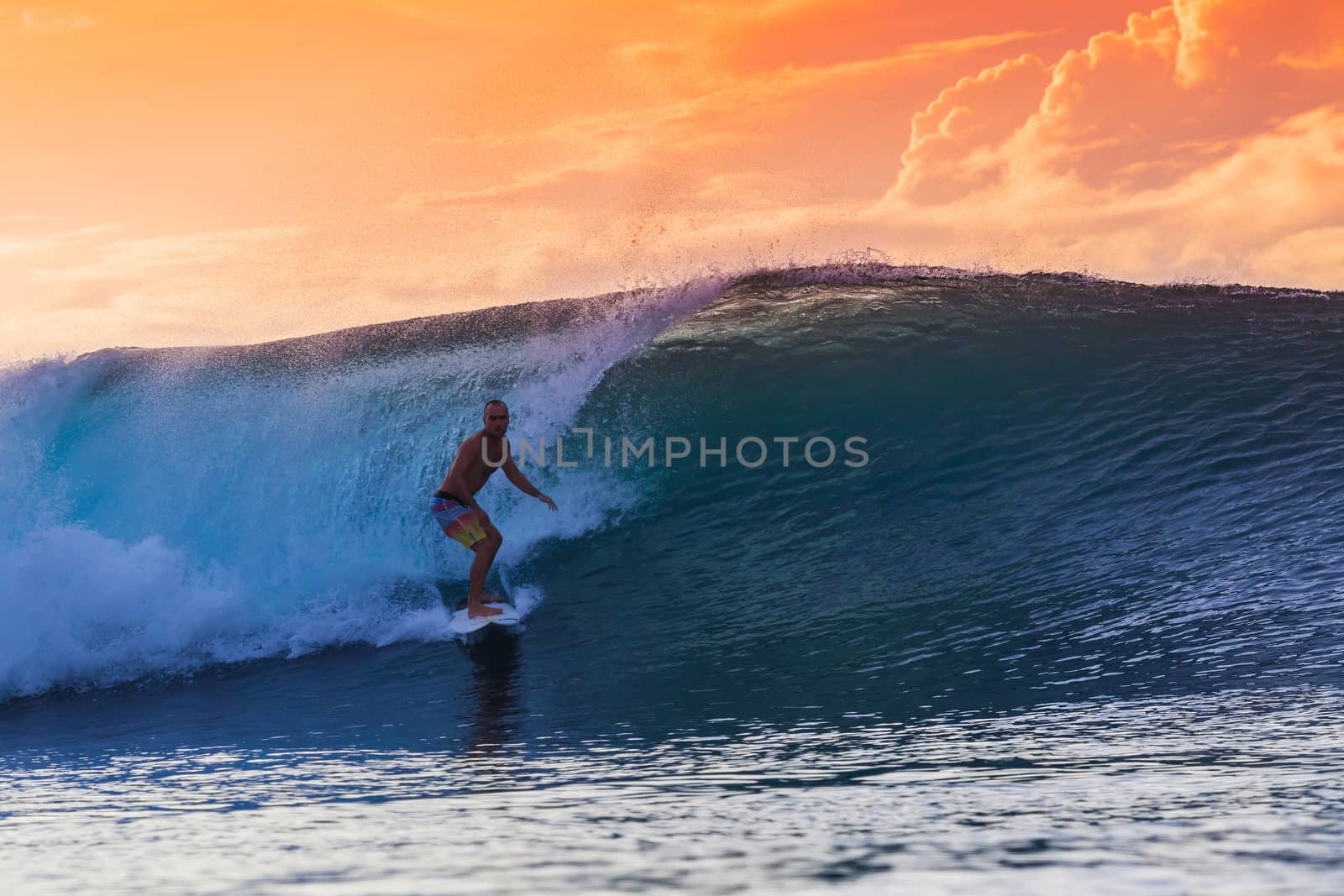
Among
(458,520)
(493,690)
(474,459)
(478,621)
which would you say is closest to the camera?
(493,690)

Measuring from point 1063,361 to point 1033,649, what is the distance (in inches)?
247

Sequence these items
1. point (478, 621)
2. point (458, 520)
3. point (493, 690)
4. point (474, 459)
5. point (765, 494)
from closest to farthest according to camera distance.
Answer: point (493, 690) → point (478, 621) → point (458, 520) → point (474, 459) → point (765, 494)

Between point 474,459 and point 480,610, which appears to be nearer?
point 480,610

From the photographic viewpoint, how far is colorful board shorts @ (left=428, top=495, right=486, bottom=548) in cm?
752

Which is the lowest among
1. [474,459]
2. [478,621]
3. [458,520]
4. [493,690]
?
[493,690]

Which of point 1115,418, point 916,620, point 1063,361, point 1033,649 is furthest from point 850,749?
point 1063,361

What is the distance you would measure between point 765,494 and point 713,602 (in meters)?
2.28

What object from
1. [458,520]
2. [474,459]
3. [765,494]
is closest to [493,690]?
[458,520]

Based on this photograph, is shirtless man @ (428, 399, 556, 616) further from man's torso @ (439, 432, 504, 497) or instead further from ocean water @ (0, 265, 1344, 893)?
ocean water @ (0, 265, 1344, 893)

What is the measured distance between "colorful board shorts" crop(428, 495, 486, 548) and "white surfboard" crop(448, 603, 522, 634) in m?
0.47

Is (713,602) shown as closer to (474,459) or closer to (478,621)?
(478,621)

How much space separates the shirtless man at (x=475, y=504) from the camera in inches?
295

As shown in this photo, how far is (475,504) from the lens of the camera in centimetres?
755

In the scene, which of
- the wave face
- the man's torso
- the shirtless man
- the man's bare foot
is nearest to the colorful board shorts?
the shirtless man
